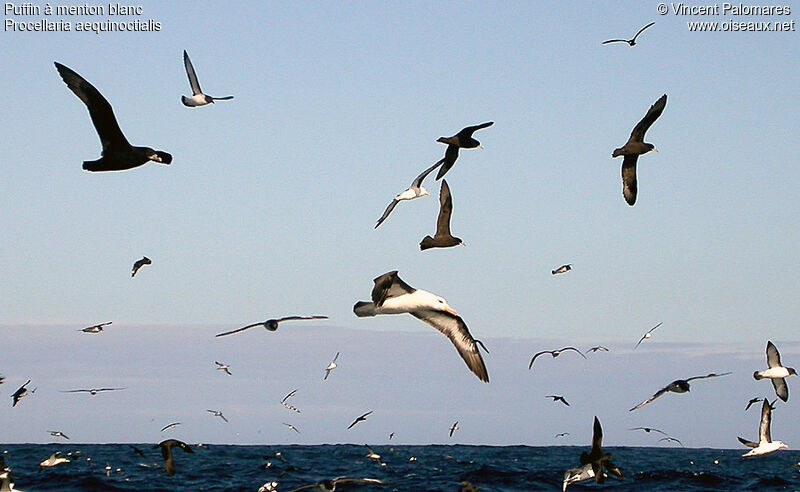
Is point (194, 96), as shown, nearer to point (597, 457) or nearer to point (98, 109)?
point (98, 109)

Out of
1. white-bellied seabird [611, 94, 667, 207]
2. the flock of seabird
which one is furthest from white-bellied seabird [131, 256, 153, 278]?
white-bellied seabird [611, 94, 667, 207]

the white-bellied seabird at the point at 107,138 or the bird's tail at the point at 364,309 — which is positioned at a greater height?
the white-bellied seabird at the point at 107,138

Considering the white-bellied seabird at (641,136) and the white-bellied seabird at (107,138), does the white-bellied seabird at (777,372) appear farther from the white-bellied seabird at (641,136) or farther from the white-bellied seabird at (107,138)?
the white-bellied seabird at (107,138)

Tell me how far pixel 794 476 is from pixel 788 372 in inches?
709

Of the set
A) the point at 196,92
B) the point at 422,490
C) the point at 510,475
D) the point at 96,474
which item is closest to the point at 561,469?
the point at 510,475

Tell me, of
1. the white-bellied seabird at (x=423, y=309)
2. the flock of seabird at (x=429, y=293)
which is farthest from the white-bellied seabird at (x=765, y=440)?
the white-bellied seabird at (x=423, y=309)

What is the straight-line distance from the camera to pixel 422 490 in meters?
32.6

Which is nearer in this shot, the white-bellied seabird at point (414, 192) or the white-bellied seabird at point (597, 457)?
the white-bellied seabird at point (597, 457)

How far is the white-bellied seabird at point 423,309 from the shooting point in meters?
14.8

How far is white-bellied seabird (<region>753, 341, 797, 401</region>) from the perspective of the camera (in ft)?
83.5

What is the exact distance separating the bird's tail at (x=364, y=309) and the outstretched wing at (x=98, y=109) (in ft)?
17.2

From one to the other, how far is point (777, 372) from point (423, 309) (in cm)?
1285

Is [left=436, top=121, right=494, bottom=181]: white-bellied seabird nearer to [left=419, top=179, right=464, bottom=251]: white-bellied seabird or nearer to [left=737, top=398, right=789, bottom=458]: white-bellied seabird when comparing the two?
[left=419, top=179, right=464, bottom=251]: white-bellied seabird

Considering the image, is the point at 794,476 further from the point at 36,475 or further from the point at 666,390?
the point at 36,475
